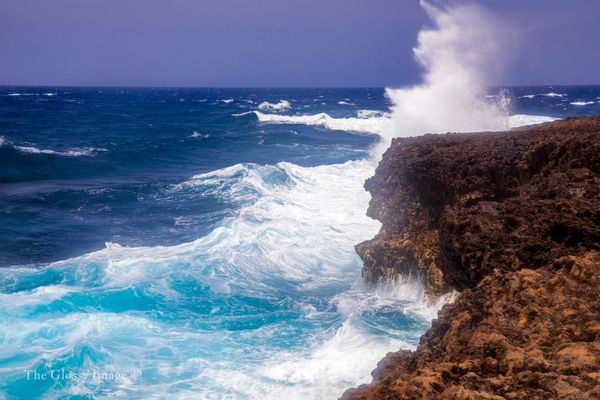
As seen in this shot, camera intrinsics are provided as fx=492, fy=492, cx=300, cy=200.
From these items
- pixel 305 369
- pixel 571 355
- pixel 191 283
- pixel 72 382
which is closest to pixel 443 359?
pixel 571 355

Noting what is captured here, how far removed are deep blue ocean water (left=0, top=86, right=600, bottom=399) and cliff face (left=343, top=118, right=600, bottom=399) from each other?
1.31 m

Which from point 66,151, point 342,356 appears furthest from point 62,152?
point 342,356

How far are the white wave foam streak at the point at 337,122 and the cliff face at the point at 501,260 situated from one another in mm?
28803

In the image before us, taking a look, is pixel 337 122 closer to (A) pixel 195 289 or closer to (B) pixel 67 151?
(B) pixel 67 151

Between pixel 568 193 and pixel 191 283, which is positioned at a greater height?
pixel 568 193

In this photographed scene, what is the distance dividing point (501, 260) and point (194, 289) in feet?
17.7

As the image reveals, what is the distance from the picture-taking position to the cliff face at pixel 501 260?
300cm

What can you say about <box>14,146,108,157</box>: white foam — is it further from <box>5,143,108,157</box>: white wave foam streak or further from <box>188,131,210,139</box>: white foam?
<box>188,131,210,139</box>: white foam

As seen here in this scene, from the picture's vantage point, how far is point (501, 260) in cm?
459

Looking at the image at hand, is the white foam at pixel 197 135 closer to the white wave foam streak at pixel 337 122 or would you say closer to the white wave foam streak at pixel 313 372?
the white wave foam streak at pixel 337 122

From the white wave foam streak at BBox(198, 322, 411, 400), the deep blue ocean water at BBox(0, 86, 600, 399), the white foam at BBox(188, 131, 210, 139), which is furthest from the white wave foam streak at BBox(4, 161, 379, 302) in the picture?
the white foam at BBox(188, 131, 210, 139)

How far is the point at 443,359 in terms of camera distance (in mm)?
3467

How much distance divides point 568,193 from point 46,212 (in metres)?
14.2

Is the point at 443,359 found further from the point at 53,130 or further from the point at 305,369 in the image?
the point at 53,130
